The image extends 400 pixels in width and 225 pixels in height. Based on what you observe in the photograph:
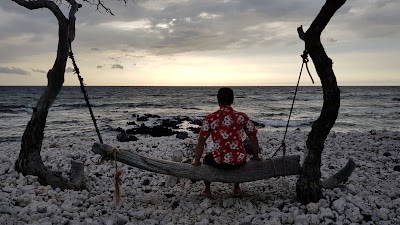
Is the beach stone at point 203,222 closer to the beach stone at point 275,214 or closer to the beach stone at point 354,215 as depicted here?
the beach stone at point 275,214

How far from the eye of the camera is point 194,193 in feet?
23.8

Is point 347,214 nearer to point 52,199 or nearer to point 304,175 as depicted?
point 304,175

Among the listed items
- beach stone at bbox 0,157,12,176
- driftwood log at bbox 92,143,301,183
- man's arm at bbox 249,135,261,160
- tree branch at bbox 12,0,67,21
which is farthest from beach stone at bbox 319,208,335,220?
beach stone at bbox 0,157,12,176

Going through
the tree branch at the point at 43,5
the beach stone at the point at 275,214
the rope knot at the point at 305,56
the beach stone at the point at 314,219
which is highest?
the tree branch at the point at 43,5

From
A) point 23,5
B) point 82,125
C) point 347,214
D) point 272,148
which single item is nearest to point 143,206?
point 347,214

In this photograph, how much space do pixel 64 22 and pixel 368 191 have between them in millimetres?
7245

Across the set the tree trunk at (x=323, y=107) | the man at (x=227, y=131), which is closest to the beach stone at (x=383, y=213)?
the tree trunk at (x=323, y=107)

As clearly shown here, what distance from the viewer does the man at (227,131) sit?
6059mm

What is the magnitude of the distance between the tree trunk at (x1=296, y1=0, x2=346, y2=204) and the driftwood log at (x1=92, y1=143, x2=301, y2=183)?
1.12ft

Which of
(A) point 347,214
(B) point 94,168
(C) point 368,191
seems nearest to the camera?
(A) point 347,214

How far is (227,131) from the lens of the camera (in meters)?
6.09

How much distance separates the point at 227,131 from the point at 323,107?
1700 millimetres

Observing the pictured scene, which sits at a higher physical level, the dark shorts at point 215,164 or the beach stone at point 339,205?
the dark shorts at point 215,164

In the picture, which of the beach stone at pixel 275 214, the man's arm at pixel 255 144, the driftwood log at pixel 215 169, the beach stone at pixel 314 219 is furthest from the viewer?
the driftwood log at pixel 215 169
